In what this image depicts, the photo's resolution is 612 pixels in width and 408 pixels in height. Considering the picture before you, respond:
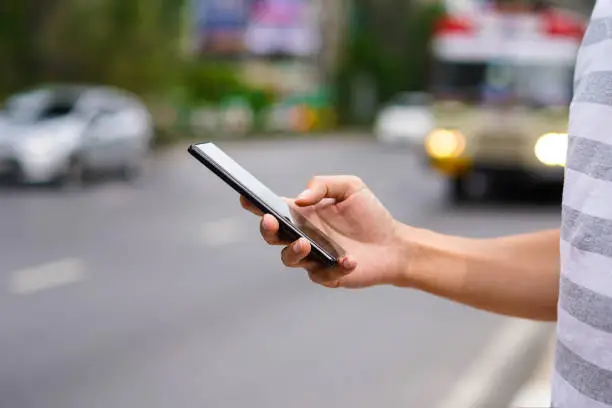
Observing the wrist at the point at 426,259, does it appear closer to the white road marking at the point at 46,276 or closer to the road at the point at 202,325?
the road at the point at 202,325

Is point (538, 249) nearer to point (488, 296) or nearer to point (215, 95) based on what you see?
point (488, 296)

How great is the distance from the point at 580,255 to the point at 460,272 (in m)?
0.60

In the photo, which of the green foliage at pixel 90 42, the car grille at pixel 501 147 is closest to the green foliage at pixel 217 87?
the green foliage at pixel 90 42

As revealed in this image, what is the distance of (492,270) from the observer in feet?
7.78

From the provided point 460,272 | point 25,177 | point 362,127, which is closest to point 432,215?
point 25,177

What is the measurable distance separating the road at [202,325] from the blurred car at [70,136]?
4242 mm

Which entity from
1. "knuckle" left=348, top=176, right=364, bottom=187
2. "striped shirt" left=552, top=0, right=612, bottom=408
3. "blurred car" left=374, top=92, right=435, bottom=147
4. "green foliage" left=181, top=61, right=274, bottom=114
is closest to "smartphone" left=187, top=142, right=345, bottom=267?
"knuckle" left=348, top=176, right=364, bottom=187

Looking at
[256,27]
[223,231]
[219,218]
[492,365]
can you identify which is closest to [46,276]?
[223,231]

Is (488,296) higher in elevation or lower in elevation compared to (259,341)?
higher

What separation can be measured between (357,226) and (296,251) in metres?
0.30

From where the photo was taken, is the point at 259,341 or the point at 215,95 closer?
the point at 259,341

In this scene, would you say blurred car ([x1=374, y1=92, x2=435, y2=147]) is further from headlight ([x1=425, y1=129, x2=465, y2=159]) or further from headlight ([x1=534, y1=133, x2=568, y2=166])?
headlight ([x1=534, y1=133, x2=568, y2=166])

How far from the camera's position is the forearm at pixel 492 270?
2.34 meters

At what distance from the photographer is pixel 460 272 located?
7.85ft
